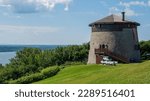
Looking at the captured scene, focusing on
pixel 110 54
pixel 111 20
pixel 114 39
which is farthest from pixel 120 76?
pixel 114 39

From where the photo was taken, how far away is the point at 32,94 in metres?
10.8

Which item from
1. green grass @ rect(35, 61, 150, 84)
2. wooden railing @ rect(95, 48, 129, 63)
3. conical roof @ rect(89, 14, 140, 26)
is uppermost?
conical roof @ rect(89, 14, 140, 26)

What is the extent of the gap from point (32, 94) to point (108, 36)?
160 feet

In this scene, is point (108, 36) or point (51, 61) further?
point (51, 61)

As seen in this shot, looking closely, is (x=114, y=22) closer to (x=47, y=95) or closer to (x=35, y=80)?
(x=35, y=80)

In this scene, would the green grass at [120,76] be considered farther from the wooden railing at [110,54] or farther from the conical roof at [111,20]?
the conical roof at [111,20]

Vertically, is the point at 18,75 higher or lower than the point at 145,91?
lower

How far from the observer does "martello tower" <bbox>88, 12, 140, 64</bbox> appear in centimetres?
5834

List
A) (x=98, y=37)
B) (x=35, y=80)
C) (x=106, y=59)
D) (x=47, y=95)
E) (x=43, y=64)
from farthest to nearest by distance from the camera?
(x=43, y=64), (x=98, y=37), (x=106, y=59), (x=35, y=80), (x=47, y=95)

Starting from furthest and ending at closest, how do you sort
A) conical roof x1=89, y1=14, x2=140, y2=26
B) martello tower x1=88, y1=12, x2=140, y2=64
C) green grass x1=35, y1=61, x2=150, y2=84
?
martello tower x1=88, y1=12, x2=140, y2=64
conical roof x1=89, y1=14, x2=140, y2=26
green grass x1=35, y1=61, x2=150, y2=84

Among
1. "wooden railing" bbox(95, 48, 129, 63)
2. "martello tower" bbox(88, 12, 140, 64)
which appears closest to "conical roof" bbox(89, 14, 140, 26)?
"martello tower" bbox(88, 12, 140, 64)

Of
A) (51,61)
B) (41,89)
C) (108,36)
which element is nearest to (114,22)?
(108,36)

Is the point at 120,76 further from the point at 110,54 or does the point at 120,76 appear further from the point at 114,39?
the point at 114,39

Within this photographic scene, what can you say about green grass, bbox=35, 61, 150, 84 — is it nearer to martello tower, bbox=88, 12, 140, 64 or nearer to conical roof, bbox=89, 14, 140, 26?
martello tower, bbox=88, 12, 140, 64
